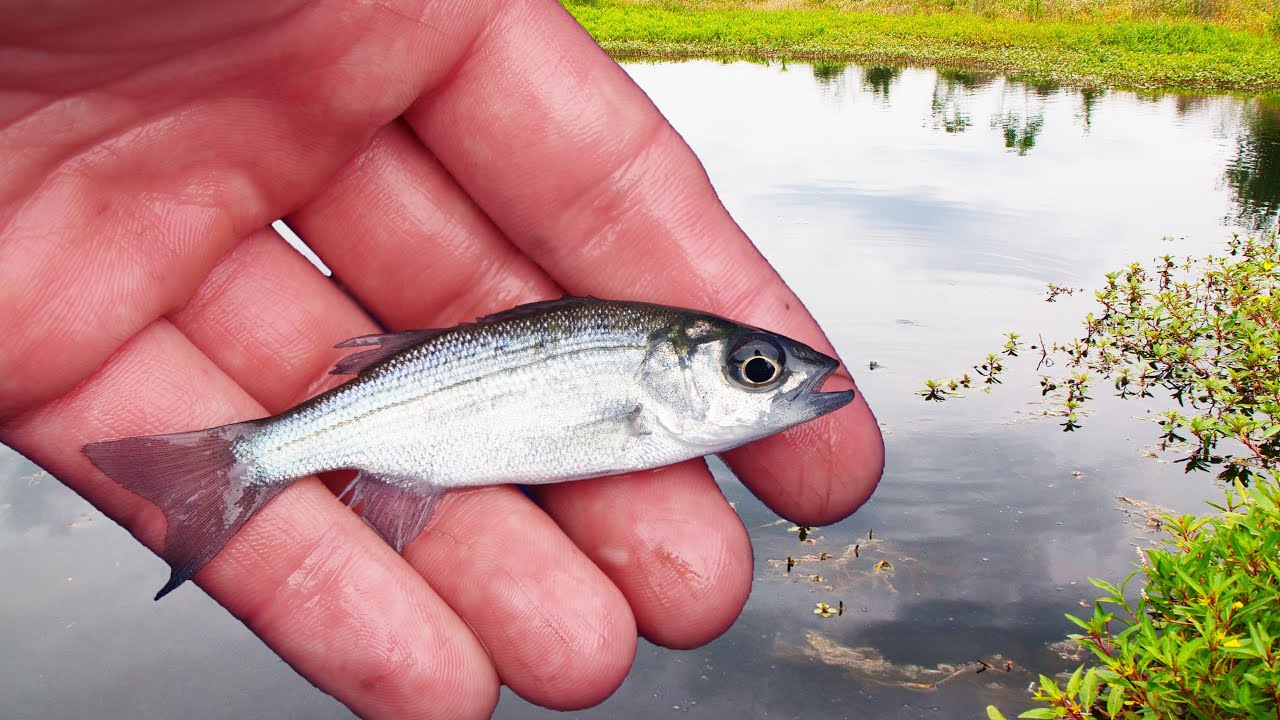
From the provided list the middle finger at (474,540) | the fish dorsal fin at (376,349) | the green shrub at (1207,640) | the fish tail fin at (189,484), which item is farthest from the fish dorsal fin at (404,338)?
the green shrub at (1207,640)

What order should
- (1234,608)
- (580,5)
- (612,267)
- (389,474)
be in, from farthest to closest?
(580,5) < (612,267) < (389,474) < (1234,608)

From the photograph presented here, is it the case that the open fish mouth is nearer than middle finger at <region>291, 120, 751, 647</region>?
Yes

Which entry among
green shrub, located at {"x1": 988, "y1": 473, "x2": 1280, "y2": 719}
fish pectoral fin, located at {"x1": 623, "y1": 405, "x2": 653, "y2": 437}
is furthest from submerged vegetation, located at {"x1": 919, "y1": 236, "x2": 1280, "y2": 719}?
fish pectoral fin, located at {"x1": 623, "y1": 405, "x2": 653, "y2": 437}

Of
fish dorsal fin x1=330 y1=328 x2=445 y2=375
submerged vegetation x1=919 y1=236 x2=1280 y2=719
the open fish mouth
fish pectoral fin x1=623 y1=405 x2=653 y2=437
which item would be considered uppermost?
fish dorsal fin x1=330 y1=328 x2=445 y2=375

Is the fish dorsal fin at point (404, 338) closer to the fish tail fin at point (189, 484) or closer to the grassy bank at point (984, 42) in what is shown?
the fish tail fin at point (189, 484)

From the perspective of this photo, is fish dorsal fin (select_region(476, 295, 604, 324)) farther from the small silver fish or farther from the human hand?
the human hand

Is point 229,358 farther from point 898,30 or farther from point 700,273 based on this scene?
point 898,30

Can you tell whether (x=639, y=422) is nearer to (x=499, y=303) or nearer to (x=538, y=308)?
(x=538, y=308)

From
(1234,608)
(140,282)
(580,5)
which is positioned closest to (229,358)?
(140,282)
